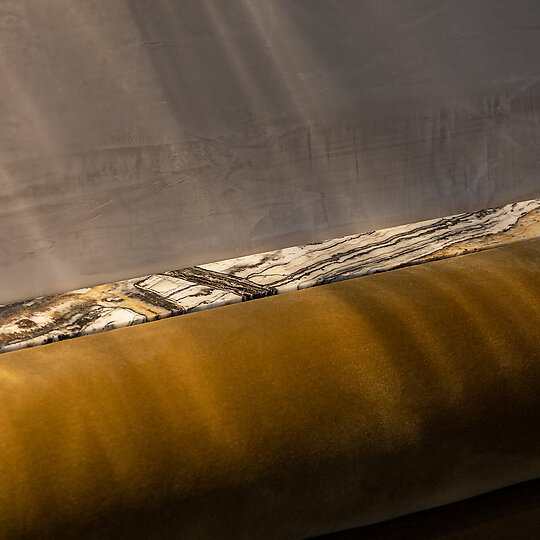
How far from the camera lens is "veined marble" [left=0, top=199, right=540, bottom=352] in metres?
0.64

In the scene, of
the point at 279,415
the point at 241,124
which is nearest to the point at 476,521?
the point at 279,415

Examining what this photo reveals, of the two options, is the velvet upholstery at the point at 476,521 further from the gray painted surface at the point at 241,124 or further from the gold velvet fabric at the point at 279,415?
the gray painted surface at the point at 241,124

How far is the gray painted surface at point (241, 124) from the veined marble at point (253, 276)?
0.03 meters

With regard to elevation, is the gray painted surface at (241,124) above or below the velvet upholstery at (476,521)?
above

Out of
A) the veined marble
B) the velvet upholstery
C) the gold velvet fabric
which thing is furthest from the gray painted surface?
the velvet upholstery

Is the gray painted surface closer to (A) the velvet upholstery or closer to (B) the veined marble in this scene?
(B) the veined marble

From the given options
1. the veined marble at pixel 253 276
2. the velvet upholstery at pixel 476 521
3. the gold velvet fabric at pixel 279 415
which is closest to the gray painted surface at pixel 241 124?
the veined marble at pixel 253 276

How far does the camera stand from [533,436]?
1.88ft

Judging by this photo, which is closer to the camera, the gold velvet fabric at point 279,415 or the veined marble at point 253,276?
the gold velvet fabric at point 279,415

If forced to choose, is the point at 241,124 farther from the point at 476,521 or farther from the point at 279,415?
the point at 476,521

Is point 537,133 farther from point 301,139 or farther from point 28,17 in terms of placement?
point 28,17

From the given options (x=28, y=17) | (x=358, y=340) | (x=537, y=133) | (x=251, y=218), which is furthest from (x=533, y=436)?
(x=28, y=17)

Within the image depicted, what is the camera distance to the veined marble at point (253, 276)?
64cm

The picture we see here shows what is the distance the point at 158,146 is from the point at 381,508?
0.45m
